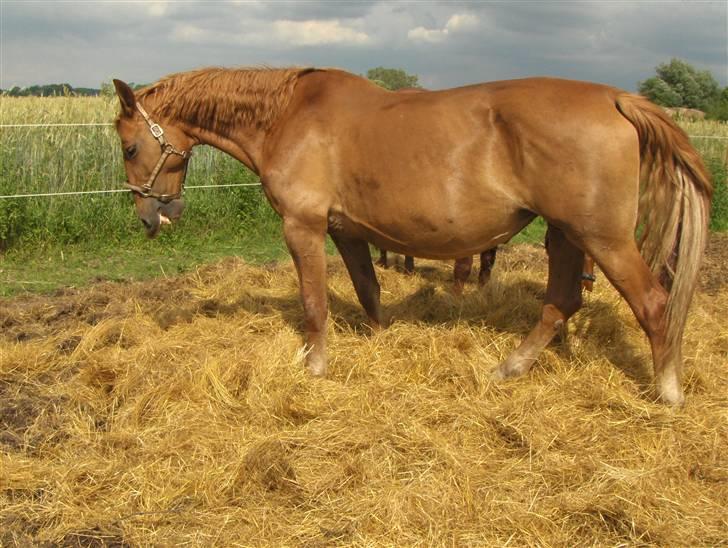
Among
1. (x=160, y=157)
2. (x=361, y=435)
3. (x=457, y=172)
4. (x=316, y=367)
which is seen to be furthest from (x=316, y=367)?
(x=160, y=157)

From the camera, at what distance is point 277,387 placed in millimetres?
3758

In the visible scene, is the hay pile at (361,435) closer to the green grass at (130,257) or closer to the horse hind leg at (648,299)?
the horse hind leg at (648,299)

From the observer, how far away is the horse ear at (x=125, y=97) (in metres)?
4.27

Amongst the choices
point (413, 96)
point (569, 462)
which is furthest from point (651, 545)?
point (413, 96)

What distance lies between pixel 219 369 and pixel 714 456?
8.65ft

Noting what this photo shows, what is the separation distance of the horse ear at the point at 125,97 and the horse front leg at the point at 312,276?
1284 millimetres

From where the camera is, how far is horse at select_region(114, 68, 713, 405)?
3.49 metres

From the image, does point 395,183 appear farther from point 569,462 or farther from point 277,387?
point 569,462

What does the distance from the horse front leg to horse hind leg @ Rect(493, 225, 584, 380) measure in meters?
1.14

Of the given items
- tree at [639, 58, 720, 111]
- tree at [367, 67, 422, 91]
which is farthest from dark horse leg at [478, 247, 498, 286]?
tree at [639, 58, 720, 111]

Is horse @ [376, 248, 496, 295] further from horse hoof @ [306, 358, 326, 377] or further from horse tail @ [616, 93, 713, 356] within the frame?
horse tail @ [616, 93, 713, 356]

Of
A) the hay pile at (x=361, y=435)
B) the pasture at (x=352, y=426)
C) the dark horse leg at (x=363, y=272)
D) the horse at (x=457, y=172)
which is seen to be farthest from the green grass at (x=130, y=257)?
the dark horse leg at (x=363, y=272)

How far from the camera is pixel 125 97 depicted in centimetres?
435

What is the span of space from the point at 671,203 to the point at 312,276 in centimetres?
214
